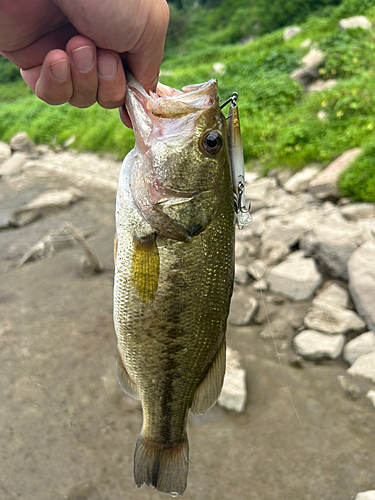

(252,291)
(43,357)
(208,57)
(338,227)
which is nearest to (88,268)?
(43,357)

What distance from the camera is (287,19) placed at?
17.0 meters

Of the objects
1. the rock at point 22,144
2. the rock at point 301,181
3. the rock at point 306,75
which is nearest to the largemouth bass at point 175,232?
the rock at point 301,181

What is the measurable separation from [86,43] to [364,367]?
10.7ft

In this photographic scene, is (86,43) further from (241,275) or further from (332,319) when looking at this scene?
(241,275)

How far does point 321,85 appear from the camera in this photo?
28.0 ft

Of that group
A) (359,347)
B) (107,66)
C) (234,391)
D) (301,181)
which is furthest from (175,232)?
(301,181)

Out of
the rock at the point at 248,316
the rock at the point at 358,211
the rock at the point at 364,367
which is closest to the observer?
the rock at the point at 364,367

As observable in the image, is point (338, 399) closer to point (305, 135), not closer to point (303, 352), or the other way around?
point (303, 352)

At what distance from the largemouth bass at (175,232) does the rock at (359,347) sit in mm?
2359

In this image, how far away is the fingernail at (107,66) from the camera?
165cm

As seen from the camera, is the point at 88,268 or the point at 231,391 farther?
the point at 88,268

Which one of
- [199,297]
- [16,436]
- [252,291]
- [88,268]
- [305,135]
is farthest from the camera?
[305,135]

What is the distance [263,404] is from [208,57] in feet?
53.6

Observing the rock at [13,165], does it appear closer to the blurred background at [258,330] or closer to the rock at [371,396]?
the blurred background at [258,330]
